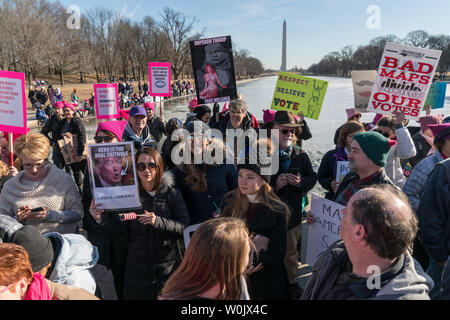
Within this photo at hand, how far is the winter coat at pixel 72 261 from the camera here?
74.0 inches

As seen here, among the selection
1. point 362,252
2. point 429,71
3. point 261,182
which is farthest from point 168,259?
point 429,71

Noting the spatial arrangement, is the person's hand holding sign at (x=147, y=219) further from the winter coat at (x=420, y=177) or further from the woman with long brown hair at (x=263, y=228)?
the winter coat at (x=420, y=177)

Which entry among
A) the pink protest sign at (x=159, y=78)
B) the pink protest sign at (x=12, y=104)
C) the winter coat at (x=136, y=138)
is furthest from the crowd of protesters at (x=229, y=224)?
the pink protest sign at (x=159, y=78)

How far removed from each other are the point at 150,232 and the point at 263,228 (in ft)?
2.87

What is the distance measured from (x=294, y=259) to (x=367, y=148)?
1426mm

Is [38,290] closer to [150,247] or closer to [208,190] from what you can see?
[150,247]

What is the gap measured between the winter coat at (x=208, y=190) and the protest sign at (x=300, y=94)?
9.64ft

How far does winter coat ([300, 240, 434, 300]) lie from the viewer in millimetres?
1369

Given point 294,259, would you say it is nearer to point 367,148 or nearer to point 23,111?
point 367,148

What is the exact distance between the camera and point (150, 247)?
2.59m

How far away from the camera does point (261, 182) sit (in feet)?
8.52

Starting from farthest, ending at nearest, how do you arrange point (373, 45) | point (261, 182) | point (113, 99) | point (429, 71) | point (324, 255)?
point (373, 45) → point (113, 99) → point (429, 71) → point (261, 182) → point (324, 255)

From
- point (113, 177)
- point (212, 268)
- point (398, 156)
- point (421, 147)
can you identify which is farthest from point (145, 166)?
point (421, 147)

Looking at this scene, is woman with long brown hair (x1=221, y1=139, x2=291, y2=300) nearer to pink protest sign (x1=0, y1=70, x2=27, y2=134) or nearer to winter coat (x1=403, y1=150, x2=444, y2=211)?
winter coat (x1=403, y1=150, x2=444, y2=211)
